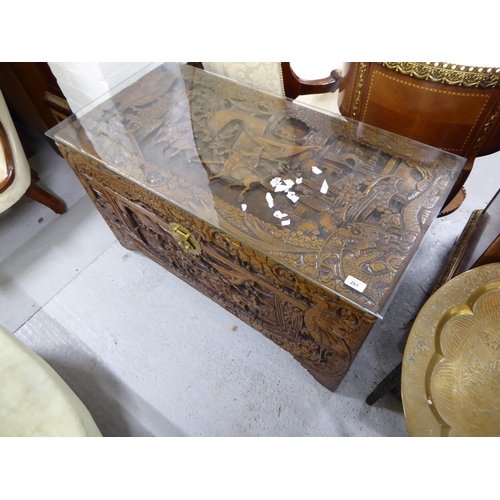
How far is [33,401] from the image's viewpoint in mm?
812

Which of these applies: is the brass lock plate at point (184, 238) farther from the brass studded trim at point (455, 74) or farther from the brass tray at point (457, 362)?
the brass studded trim at point (455, 74)

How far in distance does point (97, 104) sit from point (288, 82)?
25.8 inches

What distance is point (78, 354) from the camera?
1.21 meters

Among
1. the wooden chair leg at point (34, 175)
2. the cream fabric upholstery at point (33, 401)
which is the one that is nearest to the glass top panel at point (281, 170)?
the cream fabric upholstery at point (33, 401)

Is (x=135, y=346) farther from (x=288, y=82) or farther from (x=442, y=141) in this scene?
(x=442, y=141)

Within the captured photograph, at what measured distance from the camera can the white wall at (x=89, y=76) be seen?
1230 millimetres

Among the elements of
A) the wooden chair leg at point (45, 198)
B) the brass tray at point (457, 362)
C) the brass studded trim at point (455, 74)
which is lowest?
the wooden chair leg at point (45, 198)

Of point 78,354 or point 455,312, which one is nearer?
point 455,312

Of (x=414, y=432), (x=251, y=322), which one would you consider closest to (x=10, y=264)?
(x=251, y=322)

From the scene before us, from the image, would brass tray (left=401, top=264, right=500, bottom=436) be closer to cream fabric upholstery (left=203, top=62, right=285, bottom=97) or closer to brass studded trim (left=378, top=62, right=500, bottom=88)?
brass studded trim (left=378, top=62, right=500, bottom=88)

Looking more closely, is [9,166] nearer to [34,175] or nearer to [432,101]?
[34,175]

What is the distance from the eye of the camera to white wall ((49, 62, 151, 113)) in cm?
123

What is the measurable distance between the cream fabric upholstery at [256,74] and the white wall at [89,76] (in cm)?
31

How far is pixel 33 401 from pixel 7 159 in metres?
0.97
